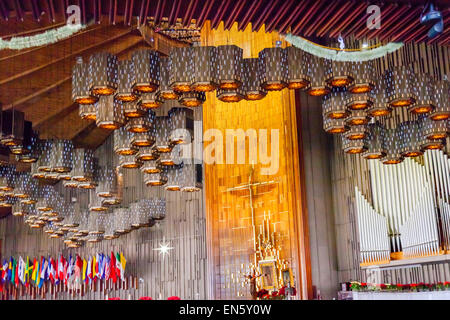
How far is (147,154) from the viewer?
12.8 meters

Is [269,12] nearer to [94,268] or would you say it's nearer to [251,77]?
[251,77]

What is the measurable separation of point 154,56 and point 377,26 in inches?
153

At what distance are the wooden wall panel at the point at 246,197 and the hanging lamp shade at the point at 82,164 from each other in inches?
129

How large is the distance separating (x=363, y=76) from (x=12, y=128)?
24.8 ft

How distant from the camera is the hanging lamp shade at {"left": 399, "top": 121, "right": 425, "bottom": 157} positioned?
11555mm

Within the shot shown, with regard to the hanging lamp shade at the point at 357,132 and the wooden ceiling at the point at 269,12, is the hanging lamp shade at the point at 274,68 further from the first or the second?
the hanging lamp shade at the point at 357,132

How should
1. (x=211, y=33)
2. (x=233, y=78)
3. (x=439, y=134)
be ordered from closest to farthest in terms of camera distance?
(x=233, y=78), (x=439, y=134), (x=211, y=33)

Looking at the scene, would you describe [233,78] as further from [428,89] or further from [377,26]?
[428,89]

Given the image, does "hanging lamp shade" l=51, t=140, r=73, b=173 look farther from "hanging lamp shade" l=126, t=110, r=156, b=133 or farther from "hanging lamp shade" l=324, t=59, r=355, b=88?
"hanging lamp shade" l=324, t=59, r=355, b=88

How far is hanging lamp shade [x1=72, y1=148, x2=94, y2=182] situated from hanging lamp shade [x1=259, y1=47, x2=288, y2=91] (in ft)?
19.3

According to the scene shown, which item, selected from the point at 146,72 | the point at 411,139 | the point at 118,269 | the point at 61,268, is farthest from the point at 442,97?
the point at 61,268

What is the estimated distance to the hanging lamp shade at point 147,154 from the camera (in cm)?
1275
